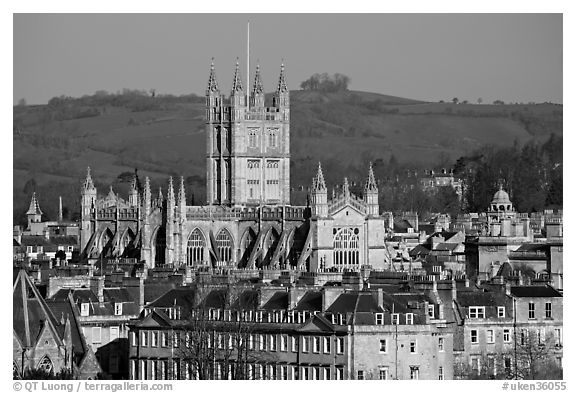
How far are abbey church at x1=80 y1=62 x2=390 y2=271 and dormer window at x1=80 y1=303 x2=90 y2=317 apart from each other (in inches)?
1093

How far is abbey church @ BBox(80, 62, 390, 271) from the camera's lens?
445 feet

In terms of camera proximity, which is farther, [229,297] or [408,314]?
[229,297]

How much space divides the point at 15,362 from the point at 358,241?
50280mm

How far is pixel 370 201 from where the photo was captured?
13825 cm

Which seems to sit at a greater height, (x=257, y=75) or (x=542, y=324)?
(x=257, y=75)

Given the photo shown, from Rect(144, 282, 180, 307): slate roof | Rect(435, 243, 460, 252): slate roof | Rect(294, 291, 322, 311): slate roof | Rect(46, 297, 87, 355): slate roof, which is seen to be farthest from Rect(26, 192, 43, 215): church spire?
Rect(294, 291, 322, 311): slate roof

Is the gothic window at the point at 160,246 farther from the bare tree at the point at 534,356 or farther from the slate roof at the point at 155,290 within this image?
the bare tree at the point at 534,356

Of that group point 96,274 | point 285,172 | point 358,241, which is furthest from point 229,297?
point 285,172

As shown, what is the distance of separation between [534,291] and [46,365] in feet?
64.8

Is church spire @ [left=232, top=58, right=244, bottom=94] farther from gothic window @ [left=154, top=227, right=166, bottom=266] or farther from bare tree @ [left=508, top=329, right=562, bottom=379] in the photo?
bare tree @ [left=508, top=329, right=562, bottom=379]

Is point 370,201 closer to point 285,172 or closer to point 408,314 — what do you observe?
point 285,172

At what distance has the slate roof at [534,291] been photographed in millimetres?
98875

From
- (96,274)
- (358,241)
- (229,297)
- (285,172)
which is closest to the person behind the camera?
(229,297)

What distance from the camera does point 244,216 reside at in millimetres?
141625
